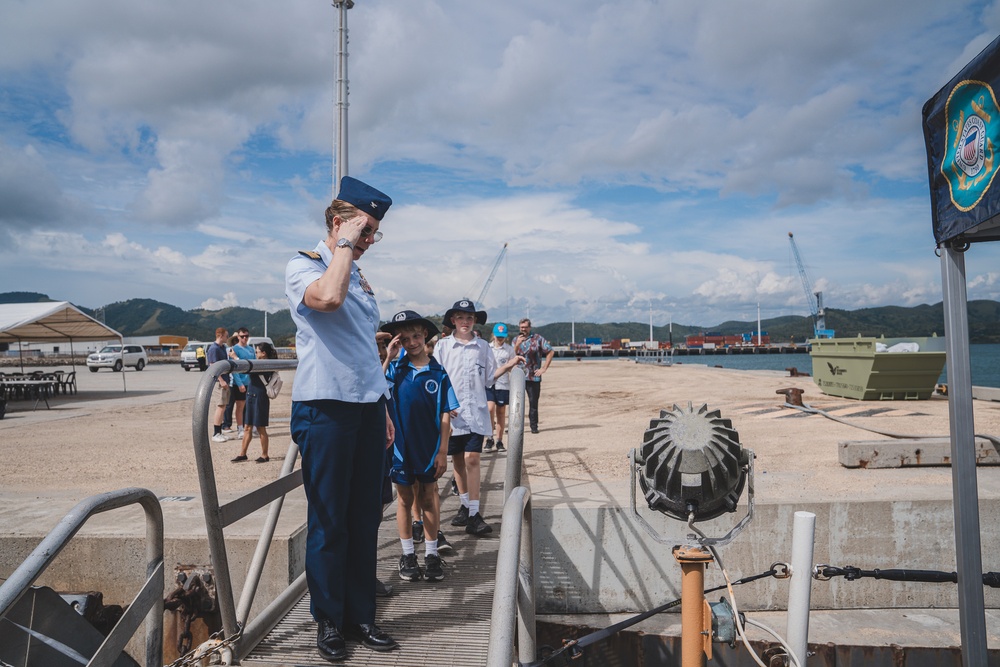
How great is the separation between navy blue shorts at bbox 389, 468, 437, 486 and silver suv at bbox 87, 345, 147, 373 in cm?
3412

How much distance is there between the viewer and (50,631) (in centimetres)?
311

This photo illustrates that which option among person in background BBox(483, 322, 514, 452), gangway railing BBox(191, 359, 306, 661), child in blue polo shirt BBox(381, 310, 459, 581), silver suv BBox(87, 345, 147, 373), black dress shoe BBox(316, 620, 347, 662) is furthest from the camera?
silver suv BBox(87, 345, 147, 373)

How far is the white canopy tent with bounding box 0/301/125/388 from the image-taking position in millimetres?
15836

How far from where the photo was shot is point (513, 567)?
1852mm

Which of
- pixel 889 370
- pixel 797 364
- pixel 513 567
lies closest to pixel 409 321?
pixel 513 567

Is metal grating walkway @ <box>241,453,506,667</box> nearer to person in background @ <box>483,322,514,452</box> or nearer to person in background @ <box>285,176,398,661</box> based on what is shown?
person in background @ <box>285,176,398,661</box>

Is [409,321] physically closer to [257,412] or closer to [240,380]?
[257,412]

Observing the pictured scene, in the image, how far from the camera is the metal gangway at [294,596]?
77.9 inches

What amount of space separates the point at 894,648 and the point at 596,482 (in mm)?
2066

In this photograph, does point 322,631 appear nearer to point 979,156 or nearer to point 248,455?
point 979,156

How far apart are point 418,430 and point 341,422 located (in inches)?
46.3

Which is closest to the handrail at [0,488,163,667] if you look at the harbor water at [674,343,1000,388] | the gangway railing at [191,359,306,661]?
the gangway railing at [191,359,306,661]

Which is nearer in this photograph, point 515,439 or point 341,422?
point 515,439

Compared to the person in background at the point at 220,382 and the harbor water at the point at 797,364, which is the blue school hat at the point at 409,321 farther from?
the harbor water at the point at 797,364
